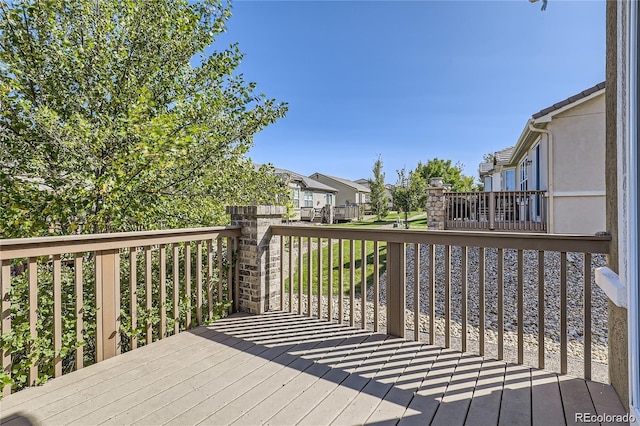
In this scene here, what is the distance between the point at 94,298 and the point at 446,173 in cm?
2810

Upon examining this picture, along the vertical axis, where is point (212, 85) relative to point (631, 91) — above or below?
above

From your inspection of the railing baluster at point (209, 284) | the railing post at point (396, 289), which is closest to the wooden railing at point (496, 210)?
the railing post at point (396, 289)

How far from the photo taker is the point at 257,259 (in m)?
3.70

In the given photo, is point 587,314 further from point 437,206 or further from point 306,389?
point 437,206

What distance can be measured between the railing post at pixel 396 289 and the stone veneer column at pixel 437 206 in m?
7.16

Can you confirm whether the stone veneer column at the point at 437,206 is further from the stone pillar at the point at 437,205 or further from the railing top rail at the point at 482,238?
the railing top rail at the point at 482,238

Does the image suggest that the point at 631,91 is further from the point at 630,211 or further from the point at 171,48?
the point at 171,48

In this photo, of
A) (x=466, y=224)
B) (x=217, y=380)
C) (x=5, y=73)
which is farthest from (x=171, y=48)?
(x=466, y=224)

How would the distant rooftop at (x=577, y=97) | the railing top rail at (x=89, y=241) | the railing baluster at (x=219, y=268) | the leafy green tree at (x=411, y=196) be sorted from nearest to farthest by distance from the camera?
the railing top rail at (x=89, y=241), the railing baluster at (x=219, y=268), the distant rooftop at (x=577, y=97), the leafy green tree at (x=411, y=196)

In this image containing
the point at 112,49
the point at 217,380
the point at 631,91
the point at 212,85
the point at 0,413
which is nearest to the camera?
the point at 631,91

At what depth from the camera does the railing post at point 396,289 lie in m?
3.00

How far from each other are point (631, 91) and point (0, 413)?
3.66 meters

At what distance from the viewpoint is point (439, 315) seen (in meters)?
4.66

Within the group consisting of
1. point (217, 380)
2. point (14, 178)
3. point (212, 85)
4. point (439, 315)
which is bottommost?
point (439, 315)
